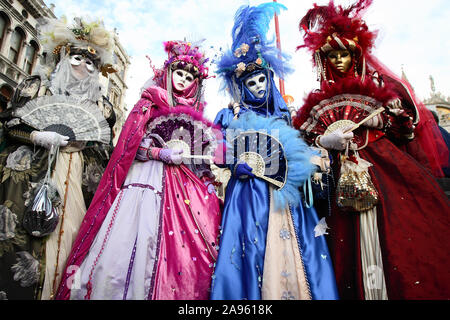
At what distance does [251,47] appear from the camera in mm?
3506

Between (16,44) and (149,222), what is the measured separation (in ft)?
52.5

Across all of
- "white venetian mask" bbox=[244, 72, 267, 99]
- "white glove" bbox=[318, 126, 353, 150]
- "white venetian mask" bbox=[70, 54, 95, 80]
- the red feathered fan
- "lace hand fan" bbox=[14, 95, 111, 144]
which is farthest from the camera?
"white venetian mask" bbox=[70, 54, 95, 80]

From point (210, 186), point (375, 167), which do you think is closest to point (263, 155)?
point (210, 186)

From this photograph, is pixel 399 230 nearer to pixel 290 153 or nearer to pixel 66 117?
pixel 290 153

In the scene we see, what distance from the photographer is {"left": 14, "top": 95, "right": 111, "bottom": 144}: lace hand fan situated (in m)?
2.84

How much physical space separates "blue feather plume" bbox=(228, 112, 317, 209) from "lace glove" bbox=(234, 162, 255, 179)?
1.00ft

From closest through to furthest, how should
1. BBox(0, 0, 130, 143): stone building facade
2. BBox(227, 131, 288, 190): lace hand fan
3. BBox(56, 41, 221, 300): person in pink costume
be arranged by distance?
BBox(56, 41, 221, 300): person in pink costume, BBox(227, 131, 288, 190): lace hand fan, BBox(0, 0, 130, 143): stone building facade

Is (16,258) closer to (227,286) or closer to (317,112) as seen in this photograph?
(227,286)

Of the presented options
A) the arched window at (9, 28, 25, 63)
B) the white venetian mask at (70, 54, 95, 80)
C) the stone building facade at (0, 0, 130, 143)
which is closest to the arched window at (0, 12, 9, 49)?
the stone building facade at (0, 0, 130, 143)

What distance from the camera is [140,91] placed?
11.3 feet

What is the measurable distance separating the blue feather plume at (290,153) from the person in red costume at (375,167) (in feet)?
0.69

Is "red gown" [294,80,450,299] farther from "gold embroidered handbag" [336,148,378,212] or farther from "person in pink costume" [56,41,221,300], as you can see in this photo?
"person in pink costume" [56,41,221,300]
